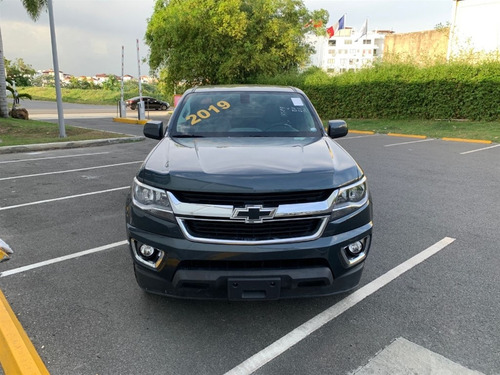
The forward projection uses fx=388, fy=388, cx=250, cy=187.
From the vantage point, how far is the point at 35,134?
1370 centimetres

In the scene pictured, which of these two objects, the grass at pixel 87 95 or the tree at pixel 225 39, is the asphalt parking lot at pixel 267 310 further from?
the grass at pixel 87 95

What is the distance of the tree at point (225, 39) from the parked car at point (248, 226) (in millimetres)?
20088

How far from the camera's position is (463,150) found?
36.2 ft

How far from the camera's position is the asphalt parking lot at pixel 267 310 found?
7.96 ft

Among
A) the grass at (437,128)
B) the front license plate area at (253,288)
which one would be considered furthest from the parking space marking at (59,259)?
the grass at (437,128)

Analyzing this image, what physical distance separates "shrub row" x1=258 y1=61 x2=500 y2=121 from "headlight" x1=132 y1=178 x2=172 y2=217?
17.1m

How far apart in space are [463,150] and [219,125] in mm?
9588

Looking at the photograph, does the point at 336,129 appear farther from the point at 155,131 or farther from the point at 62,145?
the point at 62,145

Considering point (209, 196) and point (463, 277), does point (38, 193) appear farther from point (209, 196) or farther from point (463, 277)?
point (463, 277)

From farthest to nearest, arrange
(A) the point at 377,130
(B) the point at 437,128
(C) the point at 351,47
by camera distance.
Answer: (C) the point at 351,47 < (A) the point at 377,130 < (B) the point at 437,128

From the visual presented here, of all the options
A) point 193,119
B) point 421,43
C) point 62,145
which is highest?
point 421,43

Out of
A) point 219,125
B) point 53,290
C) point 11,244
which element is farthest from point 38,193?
point 219,125

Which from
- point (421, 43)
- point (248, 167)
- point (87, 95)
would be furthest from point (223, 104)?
point (87, 95)

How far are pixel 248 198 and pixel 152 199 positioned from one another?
659 mm
